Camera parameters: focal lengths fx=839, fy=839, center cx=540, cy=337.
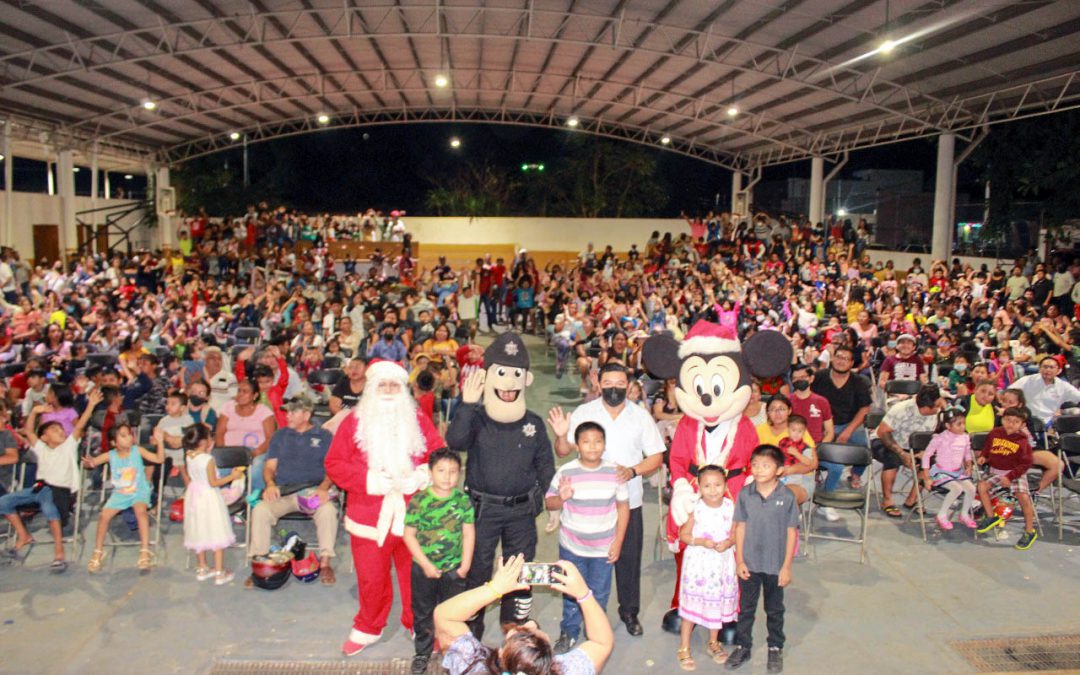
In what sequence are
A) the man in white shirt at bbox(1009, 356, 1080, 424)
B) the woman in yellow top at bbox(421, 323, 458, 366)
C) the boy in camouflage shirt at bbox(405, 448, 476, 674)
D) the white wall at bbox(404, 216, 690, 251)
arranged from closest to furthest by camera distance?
the boy in camouflage shirt at bbox(405, 448, 476, 674)
the man in white shirt at bbox(1009, 356, 1080, 424)
the woman in yellow top at bbox(421, 323, 458, 366)
the white wall at bbox(404, 216, 690, 251)

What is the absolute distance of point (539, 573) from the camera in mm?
2898

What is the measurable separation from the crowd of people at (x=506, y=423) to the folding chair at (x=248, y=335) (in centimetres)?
6

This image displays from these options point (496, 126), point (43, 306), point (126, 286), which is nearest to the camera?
point (43, 306)

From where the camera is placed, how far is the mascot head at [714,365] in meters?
4.87

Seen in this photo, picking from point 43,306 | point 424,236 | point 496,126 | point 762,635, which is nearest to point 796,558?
point 762,635

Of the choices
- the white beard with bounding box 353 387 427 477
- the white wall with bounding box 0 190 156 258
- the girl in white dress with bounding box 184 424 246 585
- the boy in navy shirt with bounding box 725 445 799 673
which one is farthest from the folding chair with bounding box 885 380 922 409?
the white wall with bounding box 0 190 156 258

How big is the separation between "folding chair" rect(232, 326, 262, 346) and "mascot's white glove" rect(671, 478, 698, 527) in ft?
26.6

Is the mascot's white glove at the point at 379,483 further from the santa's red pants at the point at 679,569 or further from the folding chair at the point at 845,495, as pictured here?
the folding chair at the point at 845,495

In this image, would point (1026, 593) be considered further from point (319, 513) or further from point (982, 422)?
point (319, 513)

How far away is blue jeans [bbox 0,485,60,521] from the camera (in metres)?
5.91

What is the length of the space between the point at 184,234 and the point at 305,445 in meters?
18.1

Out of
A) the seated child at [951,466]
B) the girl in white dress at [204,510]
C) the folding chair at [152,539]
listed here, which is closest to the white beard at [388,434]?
the girl in white dress at [204,510]

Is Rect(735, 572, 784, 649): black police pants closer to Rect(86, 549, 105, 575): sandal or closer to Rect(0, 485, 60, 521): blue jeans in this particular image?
Rect(86, 549, 105, 575): sandal

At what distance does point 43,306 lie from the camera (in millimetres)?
12977
